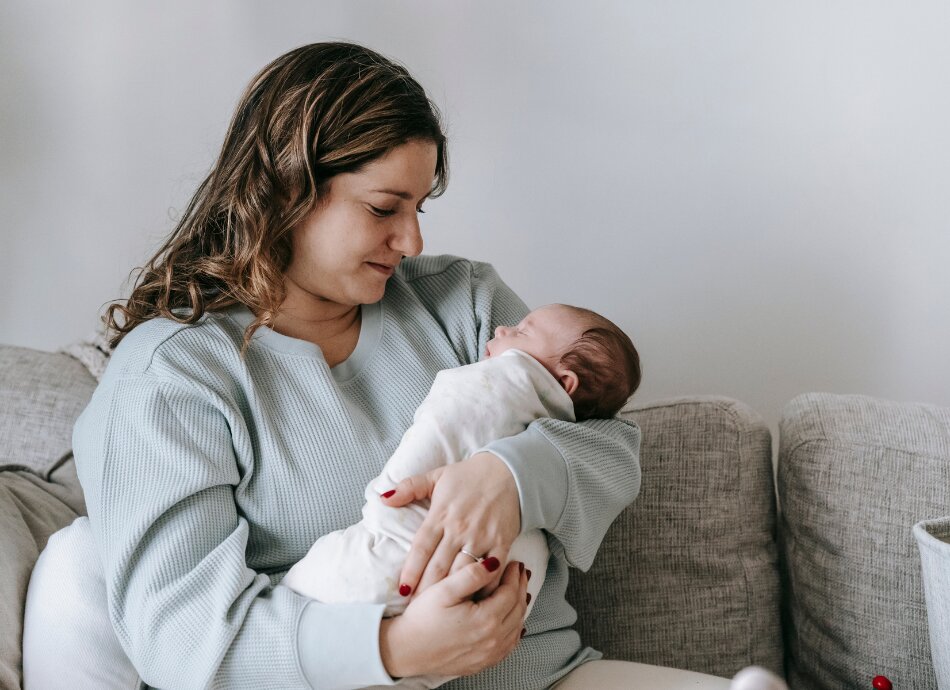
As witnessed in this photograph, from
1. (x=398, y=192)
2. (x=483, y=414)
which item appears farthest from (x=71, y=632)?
(x=398, y=192)

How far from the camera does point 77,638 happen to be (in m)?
1.31

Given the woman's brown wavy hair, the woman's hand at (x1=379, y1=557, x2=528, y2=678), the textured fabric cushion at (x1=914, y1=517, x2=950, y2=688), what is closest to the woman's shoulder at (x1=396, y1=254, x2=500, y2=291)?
the woman's brown wavy hair

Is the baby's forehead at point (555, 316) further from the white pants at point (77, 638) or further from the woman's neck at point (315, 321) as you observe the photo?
the white pants at point (77, 638)

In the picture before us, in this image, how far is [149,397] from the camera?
4.24ft

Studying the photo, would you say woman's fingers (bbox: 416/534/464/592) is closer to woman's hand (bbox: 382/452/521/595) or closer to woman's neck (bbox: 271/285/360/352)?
woman's hand (bbox: 382/452/521/595)

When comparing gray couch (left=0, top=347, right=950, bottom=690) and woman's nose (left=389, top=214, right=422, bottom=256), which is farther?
gray couch (left=0, top=347, right=950, bottom=690)

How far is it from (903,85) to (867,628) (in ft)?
3.63

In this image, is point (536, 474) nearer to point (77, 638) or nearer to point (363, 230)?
point (363, 230)

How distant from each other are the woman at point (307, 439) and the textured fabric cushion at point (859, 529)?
Answer: 0.38m

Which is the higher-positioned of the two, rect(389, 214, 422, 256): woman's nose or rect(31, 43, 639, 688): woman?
rect(389, 214, 422, 256): woman's nose

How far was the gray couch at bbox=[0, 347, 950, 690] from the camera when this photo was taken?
161 cm

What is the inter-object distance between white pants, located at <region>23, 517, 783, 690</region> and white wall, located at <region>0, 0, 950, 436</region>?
0.84 metres

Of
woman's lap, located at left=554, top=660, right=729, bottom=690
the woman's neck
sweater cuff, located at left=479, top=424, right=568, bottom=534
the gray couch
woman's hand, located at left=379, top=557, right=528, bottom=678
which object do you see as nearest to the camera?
woman's hand, located at left=379, top=557, right=528, bottom=678

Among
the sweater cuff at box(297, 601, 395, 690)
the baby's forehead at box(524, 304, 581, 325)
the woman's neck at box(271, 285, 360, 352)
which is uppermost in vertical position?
the baby's forehead at box(524, 304, 581, 325)
